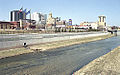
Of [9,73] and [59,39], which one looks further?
[59,39]

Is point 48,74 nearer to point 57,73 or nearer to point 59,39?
point 57,73

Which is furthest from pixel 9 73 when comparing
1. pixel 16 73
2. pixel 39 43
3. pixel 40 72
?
pixel 39 43

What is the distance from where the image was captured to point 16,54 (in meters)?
24.0

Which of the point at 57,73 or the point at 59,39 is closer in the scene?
the point at 57,73

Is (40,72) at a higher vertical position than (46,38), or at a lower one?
lower

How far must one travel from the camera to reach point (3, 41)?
25766mm

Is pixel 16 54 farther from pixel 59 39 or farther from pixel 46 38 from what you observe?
pixel 59 39

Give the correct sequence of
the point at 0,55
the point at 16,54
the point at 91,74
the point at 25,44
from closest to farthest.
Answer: the point at 91,74 → the point at 0,55 → the point at 16,54 → the point at 25,44

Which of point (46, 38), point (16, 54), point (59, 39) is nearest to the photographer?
point (16, 54)

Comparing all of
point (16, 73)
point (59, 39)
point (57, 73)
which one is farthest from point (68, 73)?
point (59, 39)

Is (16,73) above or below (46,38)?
below

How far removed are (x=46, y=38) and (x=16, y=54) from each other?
15.4 meters

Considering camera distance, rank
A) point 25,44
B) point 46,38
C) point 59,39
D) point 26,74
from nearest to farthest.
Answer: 1. point 26,74
2. point 25,44
3. point 46,38
4. point 59,39

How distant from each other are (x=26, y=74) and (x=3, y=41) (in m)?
14.7
